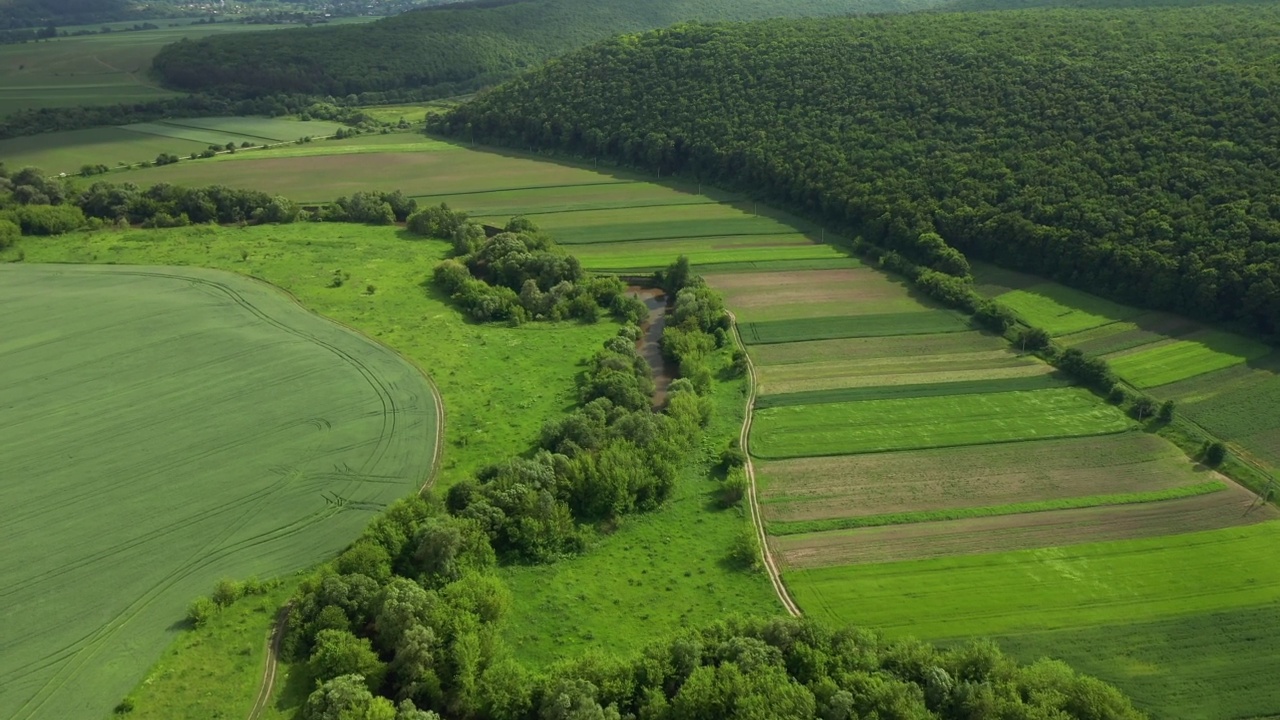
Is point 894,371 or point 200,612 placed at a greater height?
point 894,371

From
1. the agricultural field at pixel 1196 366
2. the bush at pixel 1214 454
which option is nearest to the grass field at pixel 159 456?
the bush at pixel 1214 454

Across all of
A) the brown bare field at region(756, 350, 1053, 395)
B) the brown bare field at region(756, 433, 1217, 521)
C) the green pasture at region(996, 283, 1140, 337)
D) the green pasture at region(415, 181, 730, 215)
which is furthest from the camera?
the green pasture at region(415, 181, 730, 215)

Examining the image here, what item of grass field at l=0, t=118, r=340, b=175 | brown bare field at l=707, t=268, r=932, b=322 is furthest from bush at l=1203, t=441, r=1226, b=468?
grass field at l=0, t=118, r=340, b=175

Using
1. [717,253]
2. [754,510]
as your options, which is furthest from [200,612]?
[717,253]

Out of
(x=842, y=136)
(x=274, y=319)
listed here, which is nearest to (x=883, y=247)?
(x=842, y=136)

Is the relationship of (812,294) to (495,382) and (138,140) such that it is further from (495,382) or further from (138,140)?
(138,140)

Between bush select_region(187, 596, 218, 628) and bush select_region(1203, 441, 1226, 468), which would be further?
bush select_region(1203, 441, 1226, 468)

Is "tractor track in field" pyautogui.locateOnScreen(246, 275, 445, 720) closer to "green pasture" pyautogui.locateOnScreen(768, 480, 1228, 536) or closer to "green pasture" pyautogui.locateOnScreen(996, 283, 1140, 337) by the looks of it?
"green pasture" pyautogui.locateOnScreen(768, 480, 1228, 536)
